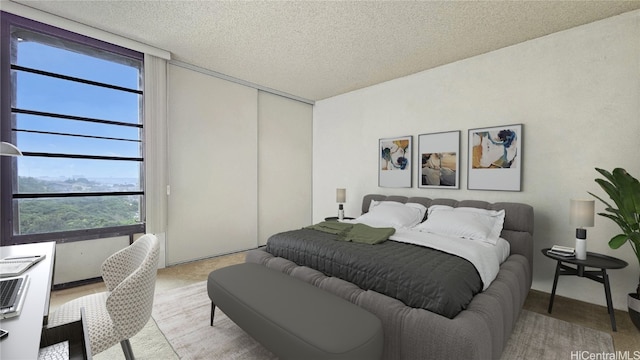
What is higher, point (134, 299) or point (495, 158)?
point (495, 158)

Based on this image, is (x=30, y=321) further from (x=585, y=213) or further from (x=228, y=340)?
(x=585, y=213)

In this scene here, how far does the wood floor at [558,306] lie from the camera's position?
214 cm

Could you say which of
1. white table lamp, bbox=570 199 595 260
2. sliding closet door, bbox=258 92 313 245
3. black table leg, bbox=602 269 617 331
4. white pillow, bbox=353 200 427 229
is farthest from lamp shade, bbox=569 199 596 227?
sliding closet door, bbox=258 92 313 245

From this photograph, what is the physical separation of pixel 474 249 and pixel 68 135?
440cm

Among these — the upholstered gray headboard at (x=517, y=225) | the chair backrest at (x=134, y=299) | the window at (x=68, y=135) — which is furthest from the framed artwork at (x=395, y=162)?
the window at (x=68, y=135)

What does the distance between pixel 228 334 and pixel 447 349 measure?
5.40 ft

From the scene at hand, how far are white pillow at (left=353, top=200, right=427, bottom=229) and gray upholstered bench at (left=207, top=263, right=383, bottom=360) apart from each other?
170cm

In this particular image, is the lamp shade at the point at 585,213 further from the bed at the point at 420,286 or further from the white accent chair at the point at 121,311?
the white accent chair at the point at 121,311

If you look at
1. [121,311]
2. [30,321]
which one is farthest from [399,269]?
[30,321]

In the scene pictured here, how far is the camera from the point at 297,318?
153 centimetres

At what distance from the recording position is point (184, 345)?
200 centimetres

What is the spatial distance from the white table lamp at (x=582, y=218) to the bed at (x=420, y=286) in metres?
0.41

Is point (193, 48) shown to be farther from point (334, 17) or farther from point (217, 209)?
point (217, 209)

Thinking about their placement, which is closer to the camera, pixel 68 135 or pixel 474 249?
pixel 474 249
